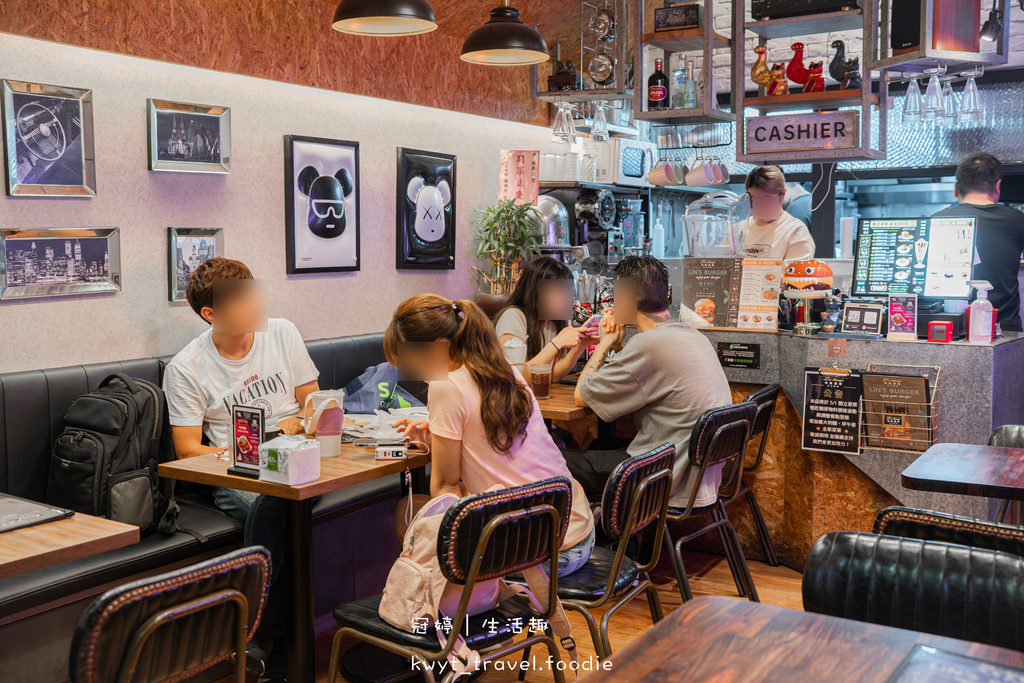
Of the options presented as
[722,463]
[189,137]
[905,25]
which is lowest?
[722,463]

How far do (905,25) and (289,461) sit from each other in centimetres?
374

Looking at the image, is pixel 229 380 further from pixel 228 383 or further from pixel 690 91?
pixel 690 91

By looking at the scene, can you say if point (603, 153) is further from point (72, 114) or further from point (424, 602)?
point (424, 602)

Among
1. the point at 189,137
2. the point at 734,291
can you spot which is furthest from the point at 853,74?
the point at 189,137

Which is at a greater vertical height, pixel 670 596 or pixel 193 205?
pixel 193 205

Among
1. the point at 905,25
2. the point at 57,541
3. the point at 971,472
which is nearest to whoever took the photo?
the point at 57,541

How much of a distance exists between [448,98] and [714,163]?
1.82 metres

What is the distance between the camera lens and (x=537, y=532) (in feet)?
7.48

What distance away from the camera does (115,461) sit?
124 inches

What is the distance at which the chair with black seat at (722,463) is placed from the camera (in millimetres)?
3330

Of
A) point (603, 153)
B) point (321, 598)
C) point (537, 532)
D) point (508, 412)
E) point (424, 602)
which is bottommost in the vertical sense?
point (321, 598)

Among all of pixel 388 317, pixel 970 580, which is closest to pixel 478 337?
pixel 970 580

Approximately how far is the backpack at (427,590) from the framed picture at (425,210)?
11.2 ft

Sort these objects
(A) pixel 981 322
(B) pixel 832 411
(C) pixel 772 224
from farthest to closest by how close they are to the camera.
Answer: (C) pixel 772 224, (B) pixel 832 411, (A) pixel 981 322
